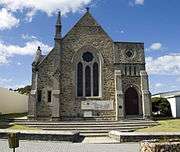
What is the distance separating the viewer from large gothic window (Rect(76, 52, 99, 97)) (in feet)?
112

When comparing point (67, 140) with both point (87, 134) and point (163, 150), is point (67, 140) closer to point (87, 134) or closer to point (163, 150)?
point (87, 134)

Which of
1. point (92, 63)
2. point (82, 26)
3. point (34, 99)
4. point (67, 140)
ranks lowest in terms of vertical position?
point (67, 140)

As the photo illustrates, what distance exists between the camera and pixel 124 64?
1355 inches

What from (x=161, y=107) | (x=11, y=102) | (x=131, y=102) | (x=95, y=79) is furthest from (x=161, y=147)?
(x=11, y=102)

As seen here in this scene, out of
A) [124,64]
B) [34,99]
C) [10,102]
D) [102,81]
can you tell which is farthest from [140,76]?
[10,102]

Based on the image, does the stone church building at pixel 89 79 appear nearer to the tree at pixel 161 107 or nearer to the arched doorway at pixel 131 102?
the arched doorway at pixel 131 102

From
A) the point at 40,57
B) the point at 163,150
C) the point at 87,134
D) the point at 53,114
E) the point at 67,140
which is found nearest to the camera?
the point at 163,150

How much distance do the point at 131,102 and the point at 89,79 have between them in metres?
5.54

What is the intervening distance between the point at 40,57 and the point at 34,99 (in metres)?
6.64

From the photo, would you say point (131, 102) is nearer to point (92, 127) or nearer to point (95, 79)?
point (95, 79)

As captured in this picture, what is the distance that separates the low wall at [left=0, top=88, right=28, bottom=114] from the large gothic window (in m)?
13.3

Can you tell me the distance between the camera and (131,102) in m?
34.3

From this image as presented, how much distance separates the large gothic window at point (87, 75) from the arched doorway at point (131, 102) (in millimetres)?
3583

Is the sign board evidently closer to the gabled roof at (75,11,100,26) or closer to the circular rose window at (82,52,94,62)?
the circular rose window at (82,52,94,62)
